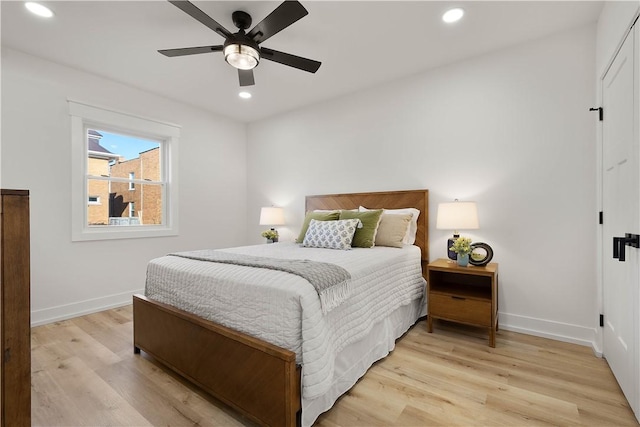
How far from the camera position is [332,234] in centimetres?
279

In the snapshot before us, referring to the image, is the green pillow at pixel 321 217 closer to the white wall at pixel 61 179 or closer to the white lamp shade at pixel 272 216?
the white lamp shade at pixel 272 216

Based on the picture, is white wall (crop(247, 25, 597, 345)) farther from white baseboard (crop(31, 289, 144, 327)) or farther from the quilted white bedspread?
white baseboard (crop(31, 289, 144, 327))

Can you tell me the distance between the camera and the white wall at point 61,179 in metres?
2.75

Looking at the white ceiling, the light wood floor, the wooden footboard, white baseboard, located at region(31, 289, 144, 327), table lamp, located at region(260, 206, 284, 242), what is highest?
the white ceiling

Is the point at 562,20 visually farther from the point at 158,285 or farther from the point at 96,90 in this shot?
the point at 96,90

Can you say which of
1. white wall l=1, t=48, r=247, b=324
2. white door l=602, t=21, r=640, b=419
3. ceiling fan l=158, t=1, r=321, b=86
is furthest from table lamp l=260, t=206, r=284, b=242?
white door l=602, t=21, r=640, b=419

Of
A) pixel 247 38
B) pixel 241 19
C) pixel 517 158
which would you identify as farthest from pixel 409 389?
pixel 241 19

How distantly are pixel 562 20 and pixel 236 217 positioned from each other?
445 cm

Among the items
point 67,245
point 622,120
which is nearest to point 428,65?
point 622,120

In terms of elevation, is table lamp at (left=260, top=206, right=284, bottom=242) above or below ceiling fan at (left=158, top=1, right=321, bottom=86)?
below

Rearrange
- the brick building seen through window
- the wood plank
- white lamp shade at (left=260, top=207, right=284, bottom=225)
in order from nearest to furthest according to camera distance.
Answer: the wood plank
the brick building seen through window
white lamp shade at (left=260, top=207, right=284, bottom=225)

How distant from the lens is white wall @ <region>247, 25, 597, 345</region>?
241 cm

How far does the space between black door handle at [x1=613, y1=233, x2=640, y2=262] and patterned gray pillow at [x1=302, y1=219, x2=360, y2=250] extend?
5.80 feet

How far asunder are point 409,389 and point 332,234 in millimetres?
1397
